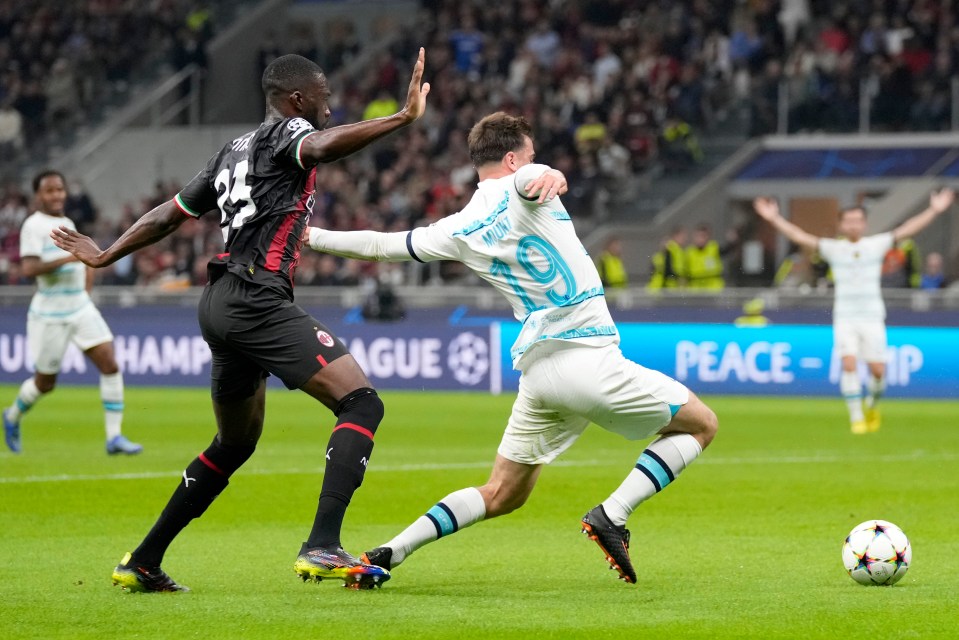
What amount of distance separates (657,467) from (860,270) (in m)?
10.0

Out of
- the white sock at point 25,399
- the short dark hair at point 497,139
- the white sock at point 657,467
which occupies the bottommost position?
the white sock at point 25,399

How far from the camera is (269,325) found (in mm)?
6602

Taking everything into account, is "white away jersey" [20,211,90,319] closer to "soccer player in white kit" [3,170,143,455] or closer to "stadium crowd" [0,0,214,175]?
"soccer player in white kit" [3,170,143,455]

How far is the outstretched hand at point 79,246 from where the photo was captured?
7035 mm

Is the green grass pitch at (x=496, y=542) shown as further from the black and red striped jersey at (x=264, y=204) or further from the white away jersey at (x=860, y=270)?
the black and red striped jersey at (x=264, y=204)

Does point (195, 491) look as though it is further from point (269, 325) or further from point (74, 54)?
point (74, 54)

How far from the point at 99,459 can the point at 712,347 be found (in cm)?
1066

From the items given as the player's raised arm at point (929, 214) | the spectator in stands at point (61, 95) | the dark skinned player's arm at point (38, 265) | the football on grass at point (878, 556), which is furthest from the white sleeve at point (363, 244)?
the spectator in stands at point (61, 95)

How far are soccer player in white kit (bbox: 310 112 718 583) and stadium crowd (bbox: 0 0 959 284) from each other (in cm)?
1845

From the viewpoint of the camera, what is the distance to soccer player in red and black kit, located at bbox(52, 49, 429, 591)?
657 centimetres

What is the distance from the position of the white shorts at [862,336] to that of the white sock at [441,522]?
1008 cm

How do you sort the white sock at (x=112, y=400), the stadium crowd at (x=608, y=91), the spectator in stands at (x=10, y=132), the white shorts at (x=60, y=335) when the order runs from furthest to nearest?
the spectator in stands at (x=10, y=132) → the stadium crowd at (x=608, y=91) → the white sock at (x=112, y=400) → the white shorts at (x=60, y=335)

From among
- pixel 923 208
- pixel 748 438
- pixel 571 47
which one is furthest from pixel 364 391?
pixel 571 47

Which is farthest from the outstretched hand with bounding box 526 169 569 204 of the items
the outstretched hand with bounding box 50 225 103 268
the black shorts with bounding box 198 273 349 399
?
the outstretched hand with bounding box 50 225 103 268
